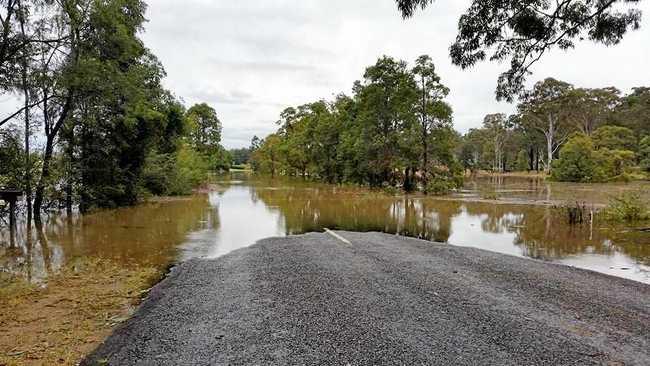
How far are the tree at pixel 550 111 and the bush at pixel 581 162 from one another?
588cm

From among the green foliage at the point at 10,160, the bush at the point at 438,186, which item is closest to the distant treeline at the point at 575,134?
the bush at the point at 438,186

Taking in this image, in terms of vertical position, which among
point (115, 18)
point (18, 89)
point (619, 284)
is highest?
point (115, 18)

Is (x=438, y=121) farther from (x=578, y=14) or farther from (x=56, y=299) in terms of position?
(x=56, y=299)

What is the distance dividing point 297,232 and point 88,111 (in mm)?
9928

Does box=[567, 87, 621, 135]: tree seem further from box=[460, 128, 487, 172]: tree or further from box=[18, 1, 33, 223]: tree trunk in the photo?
box=[18, 1, 33, 223]: tree trunk

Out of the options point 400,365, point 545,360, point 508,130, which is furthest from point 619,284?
point 508,130

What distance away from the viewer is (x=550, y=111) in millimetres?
55719

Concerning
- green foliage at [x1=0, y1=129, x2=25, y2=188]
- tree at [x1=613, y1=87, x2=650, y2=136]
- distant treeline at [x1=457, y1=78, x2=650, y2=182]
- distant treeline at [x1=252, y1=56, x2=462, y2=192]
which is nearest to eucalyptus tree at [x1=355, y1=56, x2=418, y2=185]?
distant treeline at [x1=252, y1=56, x2=462, y2=192]

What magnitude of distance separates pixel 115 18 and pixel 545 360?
13942 millimetres

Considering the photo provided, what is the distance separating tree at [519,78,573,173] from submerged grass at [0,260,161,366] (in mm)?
51953

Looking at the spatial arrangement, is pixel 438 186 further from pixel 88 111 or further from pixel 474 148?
pixel 474 148

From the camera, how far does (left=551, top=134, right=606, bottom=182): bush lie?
45.5 meters

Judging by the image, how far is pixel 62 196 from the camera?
60.8ft

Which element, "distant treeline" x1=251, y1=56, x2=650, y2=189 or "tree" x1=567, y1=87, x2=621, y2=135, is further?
"tree" x1=567, y1=87, x2=621, y2=135
